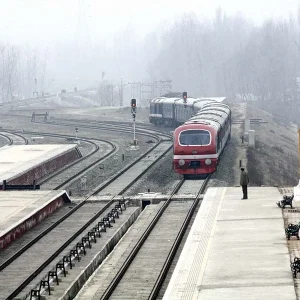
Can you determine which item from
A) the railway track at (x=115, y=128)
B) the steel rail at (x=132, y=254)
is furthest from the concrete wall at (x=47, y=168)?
the railway track at (x=115, y=128)

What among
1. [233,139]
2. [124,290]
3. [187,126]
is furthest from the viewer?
[233,139]

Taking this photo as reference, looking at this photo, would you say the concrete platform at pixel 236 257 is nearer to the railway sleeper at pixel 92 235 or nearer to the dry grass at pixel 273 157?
the railway sleeper at pixel 92 235

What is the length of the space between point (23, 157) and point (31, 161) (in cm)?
246

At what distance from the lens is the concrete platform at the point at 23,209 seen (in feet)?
88.1

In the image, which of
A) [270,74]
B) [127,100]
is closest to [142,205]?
[270,74]

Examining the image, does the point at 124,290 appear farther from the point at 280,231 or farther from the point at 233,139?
the point at 233,139

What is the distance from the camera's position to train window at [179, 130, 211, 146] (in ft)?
135

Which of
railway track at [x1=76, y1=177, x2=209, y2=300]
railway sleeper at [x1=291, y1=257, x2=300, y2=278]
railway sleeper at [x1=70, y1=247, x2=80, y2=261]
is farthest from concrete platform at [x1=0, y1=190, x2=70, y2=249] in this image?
railway sleeper at [x1=291, y1=257, x2=300, y2=278]

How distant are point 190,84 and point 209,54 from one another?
5.93m

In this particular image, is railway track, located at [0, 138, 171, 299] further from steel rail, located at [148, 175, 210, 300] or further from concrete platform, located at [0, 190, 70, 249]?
steel rail, located at [148, 175, 210, 300]

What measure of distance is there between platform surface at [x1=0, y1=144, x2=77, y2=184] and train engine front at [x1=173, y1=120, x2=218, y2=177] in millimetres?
6924

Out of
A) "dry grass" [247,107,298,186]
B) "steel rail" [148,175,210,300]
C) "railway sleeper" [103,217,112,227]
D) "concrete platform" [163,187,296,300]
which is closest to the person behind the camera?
"concrete platform" [163,187,296,300]

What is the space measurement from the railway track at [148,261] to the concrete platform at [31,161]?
9.88m

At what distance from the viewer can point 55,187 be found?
129 feet
